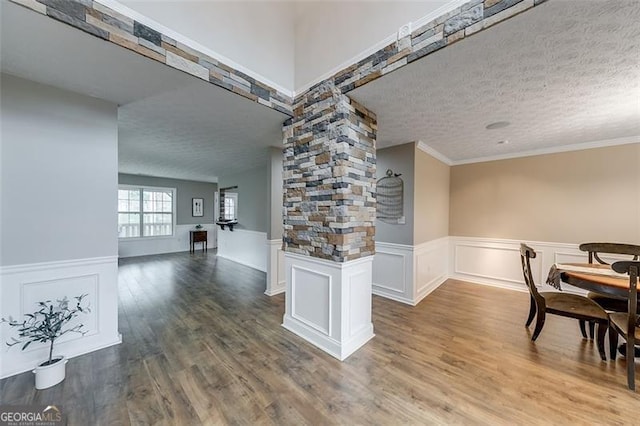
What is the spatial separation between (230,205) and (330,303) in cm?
636

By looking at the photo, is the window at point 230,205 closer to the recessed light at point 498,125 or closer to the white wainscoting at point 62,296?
the white wainscoting at point 62,296

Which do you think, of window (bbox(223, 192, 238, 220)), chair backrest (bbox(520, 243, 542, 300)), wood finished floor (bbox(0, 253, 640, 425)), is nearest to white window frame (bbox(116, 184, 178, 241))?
window (bbox(223, 192, 238, 220))

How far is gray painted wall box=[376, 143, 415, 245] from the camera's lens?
11.5ft

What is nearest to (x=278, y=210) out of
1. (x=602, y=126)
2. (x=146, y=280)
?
(x=146, y=280)

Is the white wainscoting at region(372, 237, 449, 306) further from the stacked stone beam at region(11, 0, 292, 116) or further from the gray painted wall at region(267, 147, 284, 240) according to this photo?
the stacked stone beam at region(11, 0, 292, 116)

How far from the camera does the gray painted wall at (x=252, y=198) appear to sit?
5.45m

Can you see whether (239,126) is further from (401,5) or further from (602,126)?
(602,126)

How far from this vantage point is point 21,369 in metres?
1.88

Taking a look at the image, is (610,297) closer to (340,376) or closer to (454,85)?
(454,85)

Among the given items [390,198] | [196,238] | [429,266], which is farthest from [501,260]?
[196,238]

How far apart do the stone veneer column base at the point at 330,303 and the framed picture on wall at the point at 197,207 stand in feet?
21.9

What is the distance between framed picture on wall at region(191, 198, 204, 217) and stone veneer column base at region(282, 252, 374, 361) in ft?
21.9

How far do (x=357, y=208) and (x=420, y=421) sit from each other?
5.35 ft

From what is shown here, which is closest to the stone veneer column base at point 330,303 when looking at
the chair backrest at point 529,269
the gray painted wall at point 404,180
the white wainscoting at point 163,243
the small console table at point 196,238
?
the gray painted wall at point 404,180
